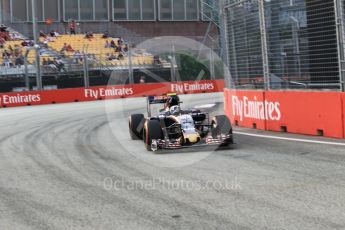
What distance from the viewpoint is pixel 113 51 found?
38469 mm

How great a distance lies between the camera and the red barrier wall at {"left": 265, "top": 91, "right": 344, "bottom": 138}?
11070mm

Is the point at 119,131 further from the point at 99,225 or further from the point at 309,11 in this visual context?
the point at 99,225

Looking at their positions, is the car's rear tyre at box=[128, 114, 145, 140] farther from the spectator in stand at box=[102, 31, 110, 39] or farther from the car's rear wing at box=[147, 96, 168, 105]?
the spectator in stand at box=[102, 31, 110, 39]

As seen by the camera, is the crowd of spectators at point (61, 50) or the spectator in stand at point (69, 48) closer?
the crowd of spectators at point (61, 50)

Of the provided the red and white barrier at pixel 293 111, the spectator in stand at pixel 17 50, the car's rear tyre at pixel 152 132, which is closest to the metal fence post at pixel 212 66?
the spectator in stand at pixel 17 50

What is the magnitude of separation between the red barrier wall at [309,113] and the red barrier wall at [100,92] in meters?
19.3

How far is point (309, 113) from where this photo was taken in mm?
11727

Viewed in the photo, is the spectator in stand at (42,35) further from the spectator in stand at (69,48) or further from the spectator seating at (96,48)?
the spectator in stand at (69,48)

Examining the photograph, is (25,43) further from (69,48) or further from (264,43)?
(264,43)

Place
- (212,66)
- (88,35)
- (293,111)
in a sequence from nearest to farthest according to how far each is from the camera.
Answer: (293,111), (212,66), (88,35)

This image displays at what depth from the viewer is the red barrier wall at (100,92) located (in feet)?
97.5

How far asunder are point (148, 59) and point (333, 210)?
31679 mm

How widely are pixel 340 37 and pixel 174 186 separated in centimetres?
538

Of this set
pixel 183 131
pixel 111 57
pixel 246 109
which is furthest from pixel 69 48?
pixel 183 131
